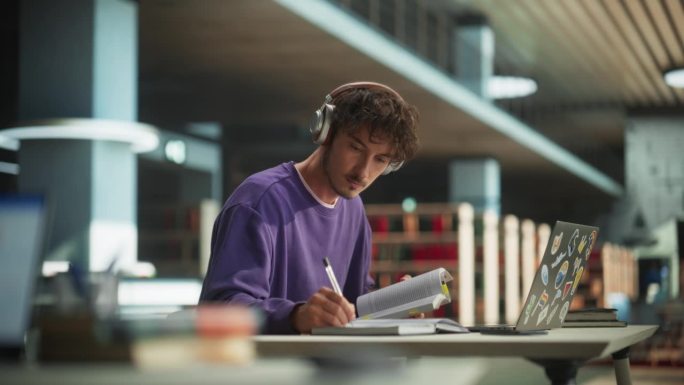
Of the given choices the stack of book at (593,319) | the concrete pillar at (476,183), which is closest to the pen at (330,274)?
the stack of book at (593,319)

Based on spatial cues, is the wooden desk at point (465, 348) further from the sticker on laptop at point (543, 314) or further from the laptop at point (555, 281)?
the sticker on laptop at point (543, 314)

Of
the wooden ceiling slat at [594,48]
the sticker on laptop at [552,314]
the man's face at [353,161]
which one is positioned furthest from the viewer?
the wooden ceiling slat at [594,48]

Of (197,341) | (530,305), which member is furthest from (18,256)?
(530,305)

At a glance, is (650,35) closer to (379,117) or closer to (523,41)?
(523,41)

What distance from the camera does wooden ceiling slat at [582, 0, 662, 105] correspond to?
12555mm

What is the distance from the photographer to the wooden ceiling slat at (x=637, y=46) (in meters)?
12.4

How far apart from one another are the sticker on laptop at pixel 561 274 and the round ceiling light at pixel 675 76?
1414 cm

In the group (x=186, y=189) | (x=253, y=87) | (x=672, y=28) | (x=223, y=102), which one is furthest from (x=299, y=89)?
(x=672, y=28)

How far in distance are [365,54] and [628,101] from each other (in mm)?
10565

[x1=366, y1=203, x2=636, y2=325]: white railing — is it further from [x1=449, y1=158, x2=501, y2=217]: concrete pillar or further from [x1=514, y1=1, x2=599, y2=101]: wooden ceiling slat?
[x1=514, y1=1, x2=599, y2=101]: wooden ceiling slat

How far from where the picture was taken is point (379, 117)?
2.15 m

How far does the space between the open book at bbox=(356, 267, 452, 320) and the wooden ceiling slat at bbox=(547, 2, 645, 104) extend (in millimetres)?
10970

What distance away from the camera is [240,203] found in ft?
6.58

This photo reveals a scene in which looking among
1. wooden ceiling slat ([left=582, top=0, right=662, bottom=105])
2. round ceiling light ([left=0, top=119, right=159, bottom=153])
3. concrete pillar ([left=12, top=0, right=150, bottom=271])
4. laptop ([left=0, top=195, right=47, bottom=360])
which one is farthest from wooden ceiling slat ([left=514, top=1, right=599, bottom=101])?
laptop ([left=0, top=195, right=47, bottom=360])
